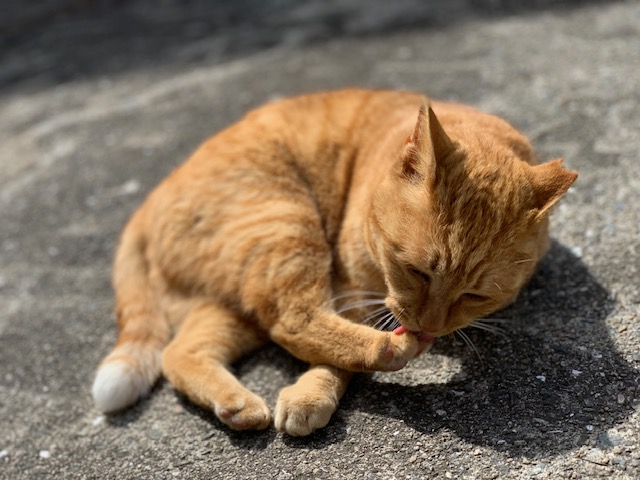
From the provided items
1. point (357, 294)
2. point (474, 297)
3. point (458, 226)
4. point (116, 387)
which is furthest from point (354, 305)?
point (116, 387)

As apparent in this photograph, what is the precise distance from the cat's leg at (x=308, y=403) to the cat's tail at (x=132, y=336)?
28.1 inches

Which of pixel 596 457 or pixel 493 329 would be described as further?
pixel 493 329

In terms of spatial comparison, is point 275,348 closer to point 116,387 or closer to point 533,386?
point 116,387

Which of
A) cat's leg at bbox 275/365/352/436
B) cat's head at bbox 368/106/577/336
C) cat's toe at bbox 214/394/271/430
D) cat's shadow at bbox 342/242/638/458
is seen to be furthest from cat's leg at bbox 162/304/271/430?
cat's head at bbox 368/106/577/336

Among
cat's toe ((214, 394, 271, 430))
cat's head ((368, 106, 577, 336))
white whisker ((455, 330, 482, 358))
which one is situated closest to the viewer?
cat's head ((368, 106, 577, 336))

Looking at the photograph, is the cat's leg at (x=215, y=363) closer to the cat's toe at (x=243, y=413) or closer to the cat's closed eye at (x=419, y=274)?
the cat's toe at (x=243, y=413)

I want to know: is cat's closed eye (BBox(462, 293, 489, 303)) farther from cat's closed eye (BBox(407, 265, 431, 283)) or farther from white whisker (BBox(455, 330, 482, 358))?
white whisker (BBox(455, 330, 482, 358))

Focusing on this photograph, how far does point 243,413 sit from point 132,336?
2.62ft

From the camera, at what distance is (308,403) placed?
2525mm

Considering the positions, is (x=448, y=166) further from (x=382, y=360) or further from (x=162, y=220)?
(x=162, y=220)

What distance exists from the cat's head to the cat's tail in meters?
1.21

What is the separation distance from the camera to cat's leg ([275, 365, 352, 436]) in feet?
8.25

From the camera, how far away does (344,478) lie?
2.33 meters

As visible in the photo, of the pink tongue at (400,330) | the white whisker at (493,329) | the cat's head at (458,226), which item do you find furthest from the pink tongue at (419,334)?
the white whisker at (493,329)
